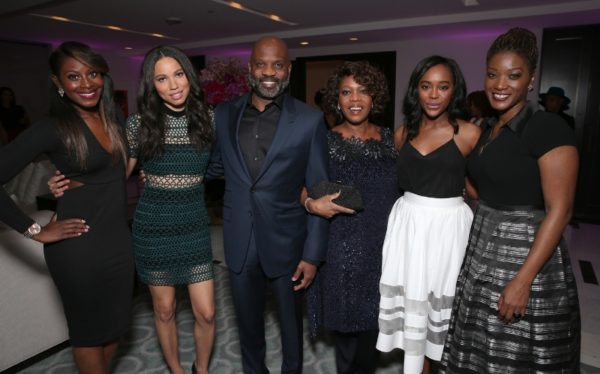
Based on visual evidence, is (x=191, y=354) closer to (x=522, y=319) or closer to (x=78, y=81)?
(x=78, y=81)

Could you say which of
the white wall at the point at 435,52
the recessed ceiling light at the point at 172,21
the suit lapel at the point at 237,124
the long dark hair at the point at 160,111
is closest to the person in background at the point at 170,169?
the long dark hair at the point at 160,111

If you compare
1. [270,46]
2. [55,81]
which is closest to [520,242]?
[270,46]

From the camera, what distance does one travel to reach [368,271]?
2.11m

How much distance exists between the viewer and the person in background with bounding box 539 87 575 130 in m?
6.09

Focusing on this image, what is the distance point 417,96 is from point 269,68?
2.41 feet

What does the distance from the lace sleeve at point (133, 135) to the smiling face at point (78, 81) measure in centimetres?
24

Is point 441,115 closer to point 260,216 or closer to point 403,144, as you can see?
point 403,144

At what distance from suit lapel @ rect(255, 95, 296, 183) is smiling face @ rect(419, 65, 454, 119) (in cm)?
62

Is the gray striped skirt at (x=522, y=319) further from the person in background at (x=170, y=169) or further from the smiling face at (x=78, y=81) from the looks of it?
the smiling face at (x=78, y=81)

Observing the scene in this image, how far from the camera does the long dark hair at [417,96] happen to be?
193cm

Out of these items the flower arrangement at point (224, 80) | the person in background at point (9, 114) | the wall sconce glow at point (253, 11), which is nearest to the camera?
the flower arrangement at point (224, 80)

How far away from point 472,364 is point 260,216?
1.11m

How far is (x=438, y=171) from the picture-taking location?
1.92m

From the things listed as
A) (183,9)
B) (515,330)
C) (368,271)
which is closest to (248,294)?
(368,271)
